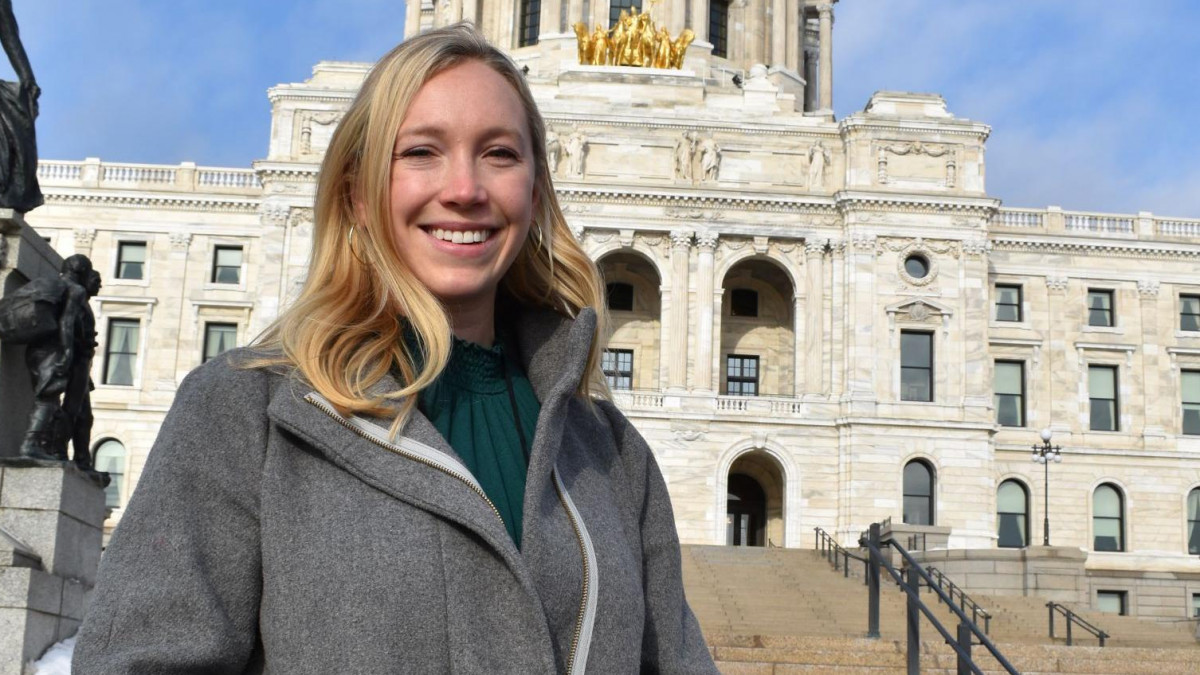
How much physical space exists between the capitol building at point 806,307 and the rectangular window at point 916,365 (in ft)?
0.28

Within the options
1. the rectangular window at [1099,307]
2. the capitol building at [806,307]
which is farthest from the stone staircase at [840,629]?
the rectangular window at [1099,307]

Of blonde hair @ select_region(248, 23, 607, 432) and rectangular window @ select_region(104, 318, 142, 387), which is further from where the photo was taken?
rectangular window @ select_region(104, 318, 142, 387)

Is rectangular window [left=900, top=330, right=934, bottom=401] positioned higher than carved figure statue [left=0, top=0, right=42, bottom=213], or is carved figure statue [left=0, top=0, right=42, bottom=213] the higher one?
rectangular window [left=900, top=330, right=934, bottom=401]

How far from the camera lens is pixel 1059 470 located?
4656 centimetres

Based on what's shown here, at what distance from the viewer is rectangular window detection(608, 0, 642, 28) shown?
53.2 metres

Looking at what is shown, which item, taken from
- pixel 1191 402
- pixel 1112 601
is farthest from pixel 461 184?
pixel 1191 402

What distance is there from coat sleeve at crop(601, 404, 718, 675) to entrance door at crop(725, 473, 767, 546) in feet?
135

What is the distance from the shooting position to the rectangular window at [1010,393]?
154 feet

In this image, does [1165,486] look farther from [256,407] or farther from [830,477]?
[256,407]

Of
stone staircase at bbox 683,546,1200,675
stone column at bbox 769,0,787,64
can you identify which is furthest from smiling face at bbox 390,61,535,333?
stone column at bbox 769,0,787,64

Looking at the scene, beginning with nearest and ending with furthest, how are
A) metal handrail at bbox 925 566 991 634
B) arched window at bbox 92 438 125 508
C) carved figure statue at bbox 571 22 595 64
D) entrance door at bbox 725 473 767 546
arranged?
1. metal handrail at bbox 925 566 991 634
2. entrance door at bbox 725 473 767 546
3. arched window at bbox 92 438 125 508
4. carved figure statue at bbox 571 22 595 64

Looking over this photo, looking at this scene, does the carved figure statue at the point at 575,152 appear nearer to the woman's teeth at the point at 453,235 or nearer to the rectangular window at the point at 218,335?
the rectangular window at the point at 218,335

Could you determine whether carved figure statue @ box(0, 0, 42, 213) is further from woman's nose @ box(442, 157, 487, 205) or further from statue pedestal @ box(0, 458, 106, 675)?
woman's nose @ box(442, 157, 487, 205)

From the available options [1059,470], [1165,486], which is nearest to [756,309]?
[1059,470]
